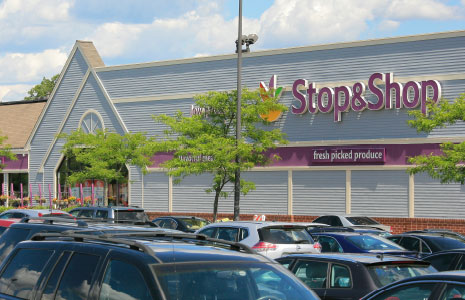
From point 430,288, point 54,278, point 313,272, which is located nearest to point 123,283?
point 54,278

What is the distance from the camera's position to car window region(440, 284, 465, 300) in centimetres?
596

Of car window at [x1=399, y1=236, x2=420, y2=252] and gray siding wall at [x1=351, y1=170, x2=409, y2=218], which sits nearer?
car window at [x1=399, y1=236, x2=420, y2=252]

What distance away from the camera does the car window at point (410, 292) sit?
20.7 feet

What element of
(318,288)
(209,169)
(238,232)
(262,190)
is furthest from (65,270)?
(262,190)

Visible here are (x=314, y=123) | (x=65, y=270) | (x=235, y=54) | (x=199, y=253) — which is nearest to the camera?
(x=199, y=253)

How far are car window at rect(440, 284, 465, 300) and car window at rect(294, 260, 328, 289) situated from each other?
13.1ft

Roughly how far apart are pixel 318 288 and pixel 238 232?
20.2 ft

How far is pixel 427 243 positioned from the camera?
17391 mm

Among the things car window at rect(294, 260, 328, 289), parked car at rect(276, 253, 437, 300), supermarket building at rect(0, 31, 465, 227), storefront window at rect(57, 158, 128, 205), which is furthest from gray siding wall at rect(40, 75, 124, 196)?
parked car at rect(276, 253, 437, 300)

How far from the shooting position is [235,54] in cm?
3784

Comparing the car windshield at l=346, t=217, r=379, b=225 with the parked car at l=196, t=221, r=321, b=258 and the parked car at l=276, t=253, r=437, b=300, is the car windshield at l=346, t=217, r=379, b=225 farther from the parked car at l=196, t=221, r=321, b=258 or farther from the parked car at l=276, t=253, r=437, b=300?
the parked car at l=276, t=253, r=437, b=300

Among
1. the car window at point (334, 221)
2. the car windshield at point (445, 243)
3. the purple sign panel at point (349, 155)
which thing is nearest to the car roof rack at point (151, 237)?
the car windshield at point (445, 243)

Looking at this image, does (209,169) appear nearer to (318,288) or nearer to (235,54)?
(235,54)

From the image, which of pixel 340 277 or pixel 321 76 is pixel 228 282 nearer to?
pixel 340 277
